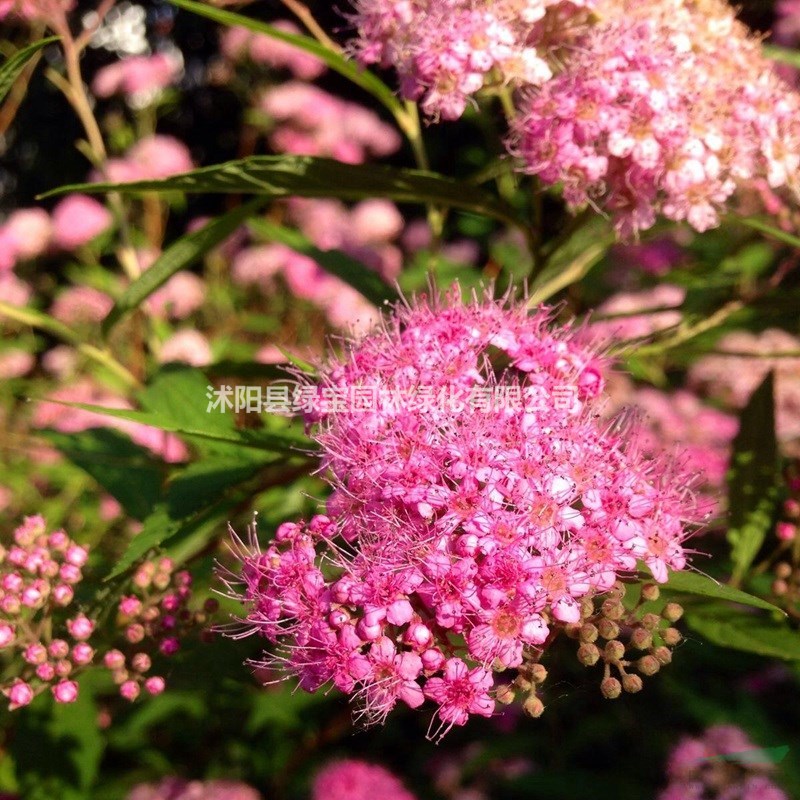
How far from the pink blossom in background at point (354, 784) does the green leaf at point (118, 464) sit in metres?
0.68

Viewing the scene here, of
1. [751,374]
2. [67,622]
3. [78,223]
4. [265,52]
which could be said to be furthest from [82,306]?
[751,374]

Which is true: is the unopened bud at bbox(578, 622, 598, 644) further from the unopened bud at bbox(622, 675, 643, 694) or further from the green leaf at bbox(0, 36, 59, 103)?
the green leaf at bbox(0, 36, 59, 103)

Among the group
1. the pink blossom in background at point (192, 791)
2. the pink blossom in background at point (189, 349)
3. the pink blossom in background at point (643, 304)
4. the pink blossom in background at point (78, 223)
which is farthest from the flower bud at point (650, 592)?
the pink blossom in background at point (78, 223)

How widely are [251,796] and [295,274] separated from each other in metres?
1.40

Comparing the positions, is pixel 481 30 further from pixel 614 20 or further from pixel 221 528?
pixel 221 528

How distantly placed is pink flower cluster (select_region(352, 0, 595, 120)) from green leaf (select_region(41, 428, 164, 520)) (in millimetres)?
662

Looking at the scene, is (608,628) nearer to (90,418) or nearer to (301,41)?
(301,41)

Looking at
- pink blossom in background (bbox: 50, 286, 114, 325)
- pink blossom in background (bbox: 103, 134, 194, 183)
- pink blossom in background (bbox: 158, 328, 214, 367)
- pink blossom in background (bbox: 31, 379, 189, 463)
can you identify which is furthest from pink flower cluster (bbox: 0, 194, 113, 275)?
pink blossom in background (bbox: 158, 328, 214, 367)

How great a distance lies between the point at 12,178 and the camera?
495cm

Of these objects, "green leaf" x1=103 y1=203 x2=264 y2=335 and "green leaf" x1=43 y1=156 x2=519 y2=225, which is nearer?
"green leaf" x1=43 y1=156 x2=519 y2=225

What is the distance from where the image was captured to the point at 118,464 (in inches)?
51.9

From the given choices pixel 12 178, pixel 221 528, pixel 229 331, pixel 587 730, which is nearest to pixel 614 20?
pixel 221 528

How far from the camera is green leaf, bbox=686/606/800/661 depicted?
963 mm

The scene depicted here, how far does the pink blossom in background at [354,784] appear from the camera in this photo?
5.21 feet
